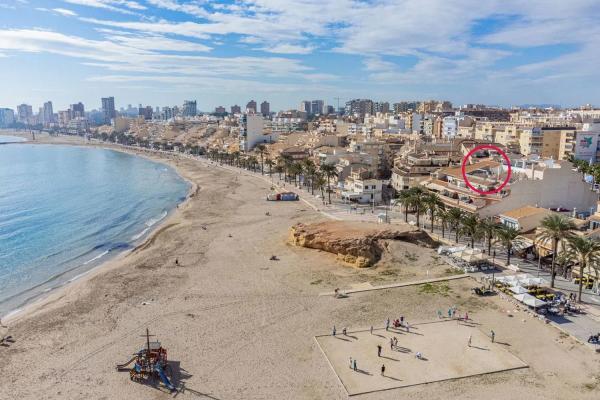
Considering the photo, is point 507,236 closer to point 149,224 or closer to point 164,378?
point 164,378

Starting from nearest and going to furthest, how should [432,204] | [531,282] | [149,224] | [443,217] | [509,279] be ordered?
[531,282]
[509,279]
[443,217]
[432,204]
[149,224]

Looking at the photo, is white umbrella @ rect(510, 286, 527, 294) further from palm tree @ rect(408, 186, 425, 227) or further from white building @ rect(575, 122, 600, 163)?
white building @ rect(575, 122, 600, 163)

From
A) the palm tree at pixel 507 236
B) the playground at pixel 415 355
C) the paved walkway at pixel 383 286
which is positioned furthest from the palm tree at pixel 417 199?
the playground at pixel 415 355

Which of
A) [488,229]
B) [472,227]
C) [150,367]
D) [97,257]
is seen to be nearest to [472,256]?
[488,229]

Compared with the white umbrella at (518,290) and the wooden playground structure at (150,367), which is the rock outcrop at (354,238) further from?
the wooden playground structure at (150,367)

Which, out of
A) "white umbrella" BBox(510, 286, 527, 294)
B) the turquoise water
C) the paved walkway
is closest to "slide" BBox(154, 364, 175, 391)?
the paved walkway

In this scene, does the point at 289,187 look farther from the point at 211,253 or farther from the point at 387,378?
the point at 387,378
